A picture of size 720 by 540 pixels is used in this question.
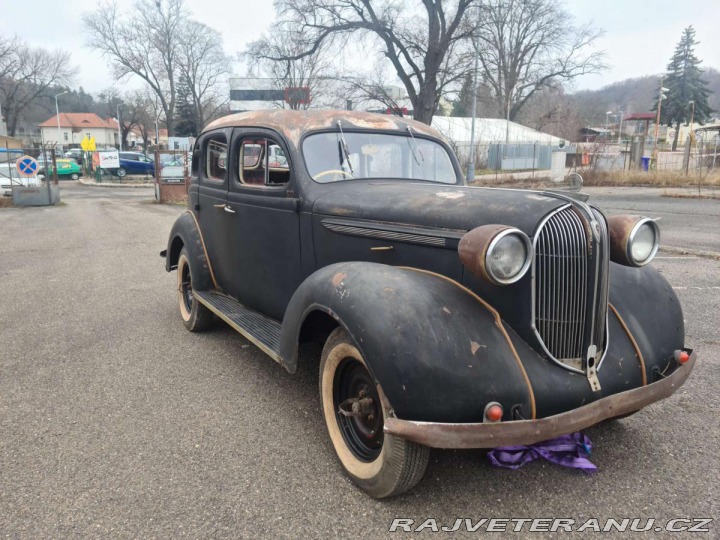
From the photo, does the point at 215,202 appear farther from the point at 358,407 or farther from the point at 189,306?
the point at 358,407

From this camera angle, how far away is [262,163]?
13.0 feet

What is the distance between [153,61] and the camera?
45812 millimetres

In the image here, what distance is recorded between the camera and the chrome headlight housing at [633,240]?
2.68m

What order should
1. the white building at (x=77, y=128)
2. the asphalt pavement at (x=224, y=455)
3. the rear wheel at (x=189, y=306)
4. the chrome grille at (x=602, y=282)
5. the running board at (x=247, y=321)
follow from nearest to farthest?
the asphalt pavement at (x=224, y=455), the chrome grille at (x=602, y=282), the running board at (x=247, y=321), the rear wheel at (x=189, y=306), the white building at (x=77, y=128)

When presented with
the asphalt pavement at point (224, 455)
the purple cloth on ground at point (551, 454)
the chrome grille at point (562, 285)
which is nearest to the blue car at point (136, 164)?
the asphalt pavement at point (224, 455)

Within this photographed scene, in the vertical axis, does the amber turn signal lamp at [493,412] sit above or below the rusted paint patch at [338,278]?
below

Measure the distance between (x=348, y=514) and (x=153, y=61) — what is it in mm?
50600

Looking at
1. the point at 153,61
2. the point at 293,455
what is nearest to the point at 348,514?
the point at 293,455

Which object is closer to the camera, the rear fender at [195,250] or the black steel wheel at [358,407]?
the black steel wheel at [358,407]

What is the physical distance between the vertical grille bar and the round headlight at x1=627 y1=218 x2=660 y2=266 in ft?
0.84

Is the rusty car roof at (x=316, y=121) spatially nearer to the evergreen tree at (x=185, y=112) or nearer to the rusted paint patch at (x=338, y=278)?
the rusted paint patch at (x=338, y=278)

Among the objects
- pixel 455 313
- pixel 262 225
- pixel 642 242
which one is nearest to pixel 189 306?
pixel 262 225

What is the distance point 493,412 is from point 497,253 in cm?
67

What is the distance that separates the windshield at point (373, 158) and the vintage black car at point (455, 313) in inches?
0.8
